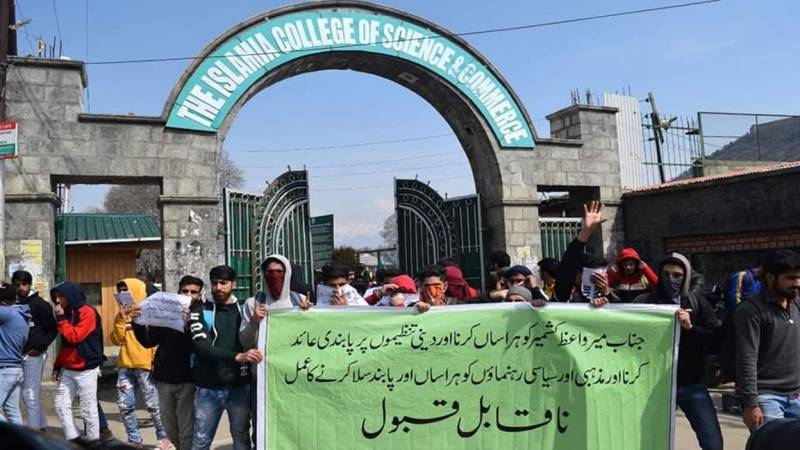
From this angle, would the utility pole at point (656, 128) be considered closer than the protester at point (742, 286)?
No

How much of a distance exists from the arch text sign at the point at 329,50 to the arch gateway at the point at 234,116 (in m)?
0.02

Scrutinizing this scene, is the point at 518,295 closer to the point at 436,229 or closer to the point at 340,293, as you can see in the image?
the point at 340,293

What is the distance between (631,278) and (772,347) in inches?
48.5

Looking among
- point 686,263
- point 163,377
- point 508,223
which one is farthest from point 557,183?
point 163,377

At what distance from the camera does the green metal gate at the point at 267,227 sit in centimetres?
894

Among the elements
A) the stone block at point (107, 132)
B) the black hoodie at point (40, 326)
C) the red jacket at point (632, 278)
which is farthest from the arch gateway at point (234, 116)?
the red jacket at point (632, 278)

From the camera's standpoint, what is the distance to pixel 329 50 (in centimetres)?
928

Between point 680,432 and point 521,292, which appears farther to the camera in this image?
point 680,432

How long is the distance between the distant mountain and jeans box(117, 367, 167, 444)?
12.7 m

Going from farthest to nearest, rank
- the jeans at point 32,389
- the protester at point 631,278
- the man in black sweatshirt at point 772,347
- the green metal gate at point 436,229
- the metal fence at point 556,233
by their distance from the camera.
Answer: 1. the metal fence at point 556,233
2. the green metal gate at point 436,229
3. the jeans at point 32,389
4. the protester at point 631,278
5. the man in black sweatshirt at point 772,347

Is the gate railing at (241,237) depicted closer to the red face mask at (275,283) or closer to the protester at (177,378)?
the protester at (177,378)

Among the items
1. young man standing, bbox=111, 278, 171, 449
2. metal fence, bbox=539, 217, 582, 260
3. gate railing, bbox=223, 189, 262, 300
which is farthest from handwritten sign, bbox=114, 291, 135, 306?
metal fence, bbox=539, 217, 582, 260

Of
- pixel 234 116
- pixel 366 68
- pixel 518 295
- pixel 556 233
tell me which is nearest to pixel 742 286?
pixel 518 295

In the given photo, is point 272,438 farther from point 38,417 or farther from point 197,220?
point 197,220
